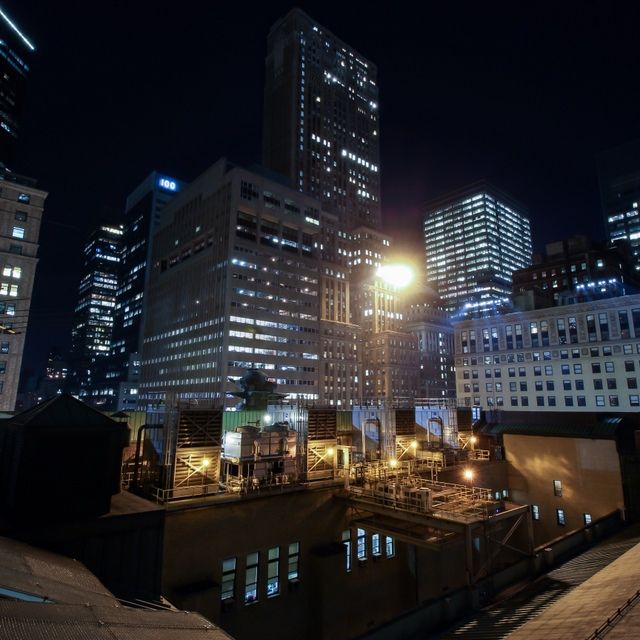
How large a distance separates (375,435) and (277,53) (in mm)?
193937

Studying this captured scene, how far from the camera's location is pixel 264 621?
22.9 metres

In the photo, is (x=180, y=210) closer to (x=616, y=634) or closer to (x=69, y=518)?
(x=69, y=518)

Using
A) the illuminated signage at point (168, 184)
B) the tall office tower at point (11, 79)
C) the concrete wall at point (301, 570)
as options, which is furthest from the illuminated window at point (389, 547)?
the illuminated signage at point (168, 184)

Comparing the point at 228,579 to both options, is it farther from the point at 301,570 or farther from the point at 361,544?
the point at 361,544

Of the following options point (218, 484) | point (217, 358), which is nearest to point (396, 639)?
point (218, 484)

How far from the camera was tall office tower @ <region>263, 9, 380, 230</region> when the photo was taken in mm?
168375

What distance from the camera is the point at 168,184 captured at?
620ft

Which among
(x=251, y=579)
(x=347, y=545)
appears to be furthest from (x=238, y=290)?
(x=251, y=579)

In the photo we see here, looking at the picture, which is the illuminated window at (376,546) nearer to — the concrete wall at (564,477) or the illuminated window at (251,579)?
the illuminated window at (251,579)

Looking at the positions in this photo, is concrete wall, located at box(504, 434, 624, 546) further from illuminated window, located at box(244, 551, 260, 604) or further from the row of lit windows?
illuminated window, located at box(244, 551, 260, 604)

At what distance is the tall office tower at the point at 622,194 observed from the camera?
16425 centimetres

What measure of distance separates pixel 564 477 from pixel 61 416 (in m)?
44.0

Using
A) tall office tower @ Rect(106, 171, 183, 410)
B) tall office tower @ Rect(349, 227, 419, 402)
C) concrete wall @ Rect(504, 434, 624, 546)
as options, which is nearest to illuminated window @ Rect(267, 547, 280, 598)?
concrete wall @ Rect(504, 434, 624, 546)

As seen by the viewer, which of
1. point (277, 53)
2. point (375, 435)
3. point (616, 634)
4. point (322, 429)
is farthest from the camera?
point (277, 53)
